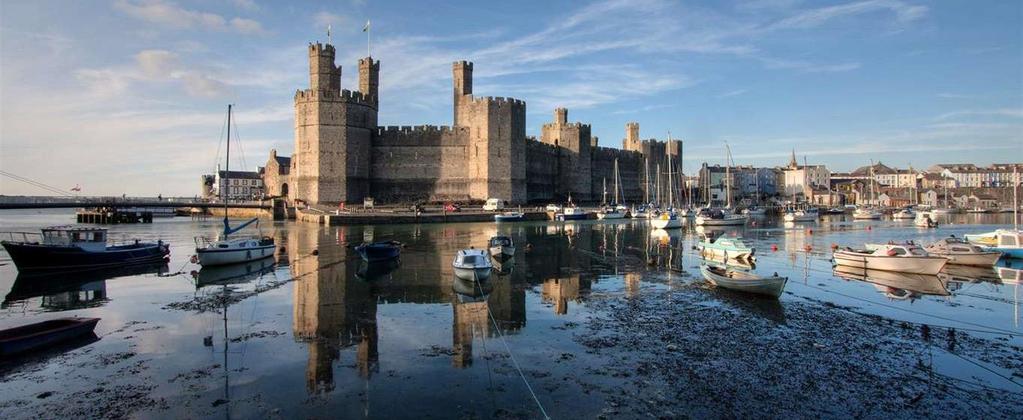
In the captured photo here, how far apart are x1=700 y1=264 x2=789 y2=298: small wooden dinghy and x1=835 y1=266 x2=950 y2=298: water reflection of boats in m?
3.22

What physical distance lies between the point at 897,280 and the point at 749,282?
5.82 m

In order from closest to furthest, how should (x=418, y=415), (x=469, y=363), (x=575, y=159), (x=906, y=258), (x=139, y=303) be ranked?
(x=418, y=415) < (x=469, y=363) < (x=139, y=303) < (x=906, y=258) < (x=575, y=159)

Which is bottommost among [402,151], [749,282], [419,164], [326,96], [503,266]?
[503,266]

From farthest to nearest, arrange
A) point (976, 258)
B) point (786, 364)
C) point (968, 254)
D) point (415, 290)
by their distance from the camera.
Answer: point (968, 254)
point (976, 258)
point (415, 290)
point (786, 364)

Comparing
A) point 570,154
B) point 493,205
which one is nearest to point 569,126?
point 570,154

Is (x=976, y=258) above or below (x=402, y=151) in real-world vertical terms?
below

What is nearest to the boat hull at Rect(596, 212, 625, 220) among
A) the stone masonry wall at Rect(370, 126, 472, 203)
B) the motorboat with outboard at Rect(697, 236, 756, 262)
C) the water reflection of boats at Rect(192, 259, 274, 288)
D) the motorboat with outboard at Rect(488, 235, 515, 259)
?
the stone masonry wall at Rect(370, 126, 472, 203)

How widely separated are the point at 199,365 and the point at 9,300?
28.1 ft

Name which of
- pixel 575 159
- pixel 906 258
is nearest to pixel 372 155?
pixel 575 159

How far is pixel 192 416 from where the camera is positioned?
21.5 ft

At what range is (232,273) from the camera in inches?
704

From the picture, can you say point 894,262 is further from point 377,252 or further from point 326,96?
point 326,96

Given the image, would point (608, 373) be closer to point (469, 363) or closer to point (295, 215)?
point (469, 363)

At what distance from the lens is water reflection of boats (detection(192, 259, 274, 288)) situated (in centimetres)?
1631
